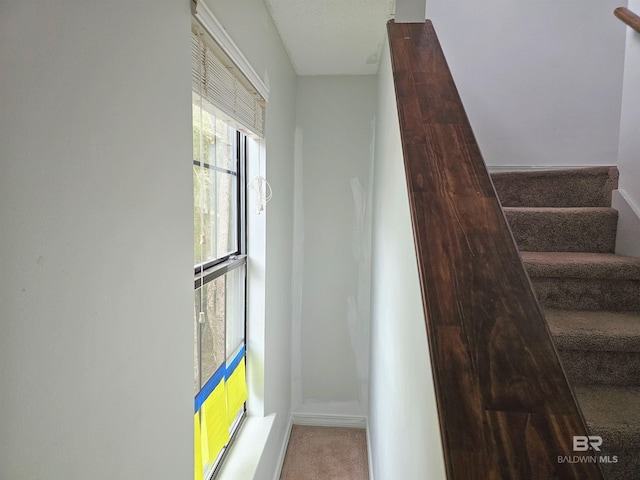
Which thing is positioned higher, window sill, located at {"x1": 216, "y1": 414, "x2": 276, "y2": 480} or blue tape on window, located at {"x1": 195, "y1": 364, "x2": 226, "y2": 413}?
blue tape on window, located at {"x1": 195, "y1": 364, "x2": 226, "y2": 413}

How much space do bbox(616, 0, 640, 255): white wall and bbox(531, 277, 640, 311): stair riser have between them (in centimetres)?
24

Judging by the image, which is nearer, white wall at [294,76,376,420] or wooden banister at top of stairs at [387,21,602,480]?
wooden banister at top of stairs at [387,21,602,480]

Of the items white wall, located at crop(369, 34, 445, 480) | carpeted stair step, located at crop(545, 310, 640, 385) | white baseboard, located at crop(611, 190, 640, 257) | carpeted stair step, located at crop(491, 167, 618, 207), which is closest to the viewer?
white wall, located at crop(369, 34, 445, 480)

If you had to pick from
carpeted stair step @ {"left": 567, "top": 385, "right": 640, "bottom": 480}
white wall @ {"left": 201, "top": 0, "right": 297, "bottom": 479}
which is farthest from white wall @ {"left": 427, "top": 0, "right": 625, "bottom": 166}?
carpeted stair step @ {"left": 567, "top": 385, "right": 640, "bottom": 480}

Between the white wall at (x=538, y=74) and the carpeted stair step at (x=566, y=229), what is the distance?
104 centimetres

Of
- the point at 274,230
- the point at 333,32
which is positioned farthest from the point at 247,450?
the point at 333,32

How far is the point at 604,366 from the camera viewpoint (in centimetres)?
119

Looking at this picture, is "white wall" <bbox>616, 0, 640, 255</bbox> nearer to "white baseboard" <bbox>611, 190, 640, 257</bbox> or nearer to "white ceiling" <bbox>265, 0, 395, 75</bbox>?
"white baseboard" <bbox>611, 190, 640, 257</bbox>

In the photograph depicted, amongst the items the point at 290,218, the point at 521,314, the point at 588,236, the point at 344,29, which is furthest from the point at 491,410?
the point at 290,218

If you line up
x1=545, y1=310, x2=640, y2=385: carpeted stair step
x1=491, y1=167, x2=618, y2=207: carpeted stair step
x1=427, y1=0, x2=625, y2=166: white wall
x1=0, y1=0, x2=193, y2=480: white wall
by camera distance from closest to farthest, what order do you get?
x1=0, y1=0, x2=193, y2=480: white wall
x1=545, y1=310, x2=640, y2=385: carpeted stair step
x1=491, y1=167, x2=618, y2=207: carpeted stair step
x1=427, y1=0, x2=625, y2=166: white wall

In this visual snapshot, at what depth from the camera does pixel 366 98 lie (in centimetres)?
266

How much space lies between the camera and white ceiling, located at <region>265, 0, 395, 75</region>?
176 centimetres

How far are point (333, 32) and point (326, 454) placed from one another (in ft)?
8.14

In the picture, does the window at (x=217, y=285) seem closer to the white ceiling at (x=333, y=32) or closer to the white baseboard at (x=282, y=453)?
the white baseboard at (x=282, y=453)
